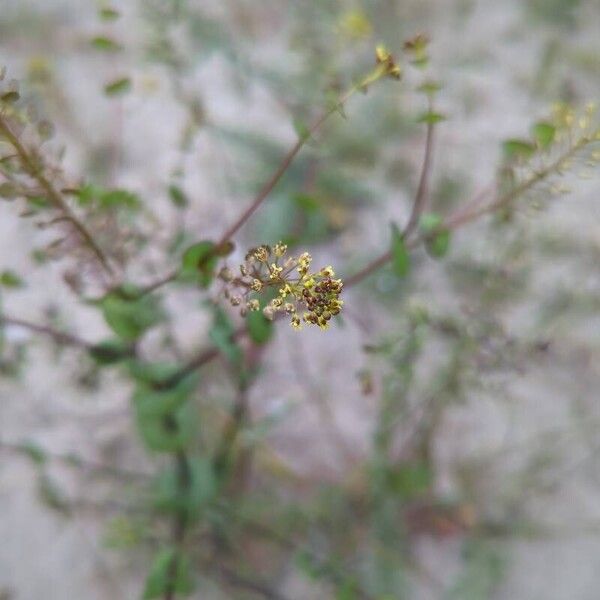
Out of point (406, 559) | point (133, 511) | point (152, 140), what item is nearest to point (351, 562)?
point (406, 559)

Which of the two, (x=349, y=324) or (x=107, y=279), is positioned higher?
(x=349, y=324)

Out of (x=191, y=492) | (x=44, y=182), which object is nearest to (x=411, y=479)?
(x=191, y=492)

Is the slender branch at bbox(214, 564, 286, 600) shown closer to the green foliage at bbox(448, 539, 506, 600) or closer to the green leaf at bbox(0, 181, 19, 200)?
the green foliage at bbox(448, 539, 506, 600)

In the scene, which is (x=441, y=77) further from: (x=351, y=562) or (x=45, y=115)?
(x=351, y=562)

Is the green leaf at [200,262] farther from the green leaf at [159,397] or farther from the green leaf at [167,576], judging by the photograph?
the green leaf at [167,576]

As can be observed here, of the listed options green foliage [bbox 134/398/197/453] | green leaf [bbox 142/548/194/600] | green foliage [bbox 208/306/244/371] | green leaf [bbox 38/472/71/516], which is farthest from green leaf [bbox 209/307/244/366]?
green leaf [bbox 38/472/71/516]

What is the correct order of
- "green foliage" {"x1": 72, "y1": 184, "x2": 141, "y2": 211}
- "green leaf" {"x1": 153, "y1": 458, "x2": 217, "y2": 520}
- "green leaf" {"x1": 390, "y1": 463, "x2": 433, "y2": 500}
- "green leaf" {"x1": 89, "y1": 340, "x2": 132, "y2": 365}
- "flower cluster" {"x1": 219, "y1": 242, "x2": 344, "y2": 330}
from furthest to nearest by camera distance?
"green leaf" {"x1": 390, "y1": 463, "x2": 433, "y2": 500} → "green leaf" {"x1": 153, "y1": 458, "x2": 217, "y2": 520} → "green leaf" {"x1": 89, "y1": 340, "x2": 132, "y2": 365} → "green foliage" {"x1": 72, "y1": 184, "x2": 141, "y2": 211} → "flower cluster" {"x1": 219, "y1": 242, "x2": 344, "y2": 330}

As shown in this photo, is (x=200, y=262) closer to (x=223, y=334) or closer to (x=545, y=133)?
(x=223, y=334)
